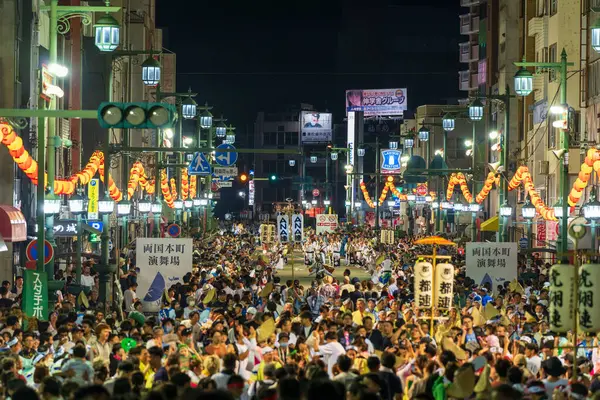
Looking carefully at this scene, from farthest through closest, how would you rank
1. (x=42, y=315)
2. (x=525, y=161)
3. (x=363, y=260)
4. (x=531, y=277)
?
(x=525, y=161), (x=363, y=260), (x=531, y=277), (x=42, y=315)

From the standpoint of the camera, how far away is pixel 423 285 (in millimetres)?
19875

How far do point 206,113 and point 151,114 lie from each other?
111 feet

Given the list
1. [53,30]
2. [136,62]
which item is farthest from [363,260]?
[53,30]

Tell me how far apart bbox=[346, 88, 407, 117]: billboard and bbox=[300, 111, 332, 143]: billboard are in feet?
23.5

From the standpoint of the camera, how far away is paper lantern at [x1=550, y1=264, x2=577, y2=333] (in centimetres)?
1439

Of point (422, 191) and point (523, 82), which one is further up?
point (523, 82)

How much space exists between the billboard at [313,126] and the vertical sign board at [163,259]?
3907 inches

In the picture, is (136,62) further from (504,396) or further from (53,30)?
(504,396)

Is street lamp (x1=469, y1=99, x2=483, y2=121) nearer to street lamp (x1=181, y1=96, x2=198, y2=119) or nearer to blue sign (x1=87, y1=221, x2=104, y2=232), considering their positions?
street lamp (x1=181, y1=96, x2=198, y2=119)

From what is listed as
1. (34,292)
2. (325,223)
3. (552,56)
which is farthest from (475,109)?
(34,292)

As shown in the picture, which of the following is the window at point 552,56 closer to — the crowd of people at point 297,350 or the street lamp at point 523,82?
the street lamp at point 523,82

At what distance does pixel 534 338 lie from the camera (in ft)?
56.0

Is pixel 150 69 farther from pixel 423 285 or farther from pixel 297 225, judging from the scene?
pixel 423 285

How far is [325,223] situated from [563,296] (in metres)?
39.4
